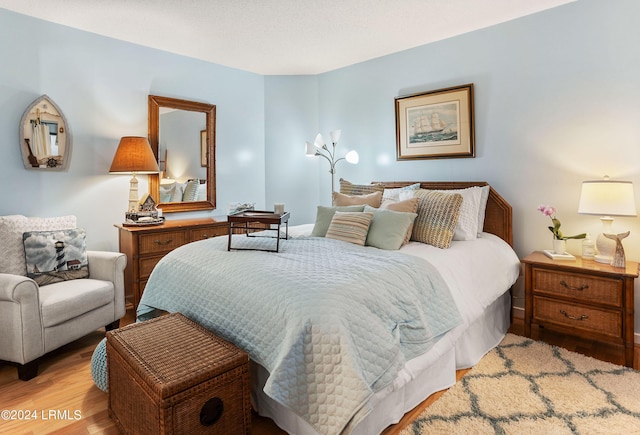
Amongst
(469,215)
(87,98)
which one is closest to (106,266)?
(87,98)

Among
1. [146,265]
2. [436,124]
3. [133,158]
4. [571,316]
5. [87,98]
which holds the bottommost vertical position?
[571,316]

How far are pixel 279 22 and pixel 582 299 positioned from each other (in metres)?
3.10

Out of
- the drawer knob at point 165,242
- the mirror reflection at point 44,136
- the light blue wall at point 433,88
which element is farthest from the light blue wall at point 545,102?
the mirror reflection at point 44,136

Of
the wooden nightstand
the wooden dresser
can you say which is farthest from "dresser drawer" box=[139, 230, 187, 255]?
the wooden nightstand

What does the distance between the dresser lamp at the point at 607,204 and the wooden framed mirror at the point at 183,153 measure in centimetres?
347

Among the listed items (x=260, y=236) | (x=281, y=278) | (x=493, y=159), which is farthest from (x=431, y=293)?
(x=493, y=159)

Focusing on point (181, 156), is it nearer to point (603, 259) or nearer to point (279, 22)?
point (279, 22)

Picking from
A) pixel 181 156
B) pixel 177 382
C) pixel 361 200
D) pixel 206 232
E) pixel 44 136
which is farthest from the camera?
pixel 181 156

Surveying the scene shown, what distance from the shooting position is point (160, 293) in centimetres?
224

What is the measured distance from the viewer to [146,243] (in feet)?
10.4

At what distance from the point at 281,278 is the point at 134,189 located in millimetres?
2405

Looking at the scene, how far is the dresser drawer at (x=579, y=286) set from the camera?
2312mm

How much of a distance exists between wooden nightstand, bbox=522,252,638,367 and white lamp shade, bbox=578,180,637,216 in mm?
371

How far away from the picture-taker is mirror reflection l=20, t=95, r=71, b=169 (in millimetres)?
2912
